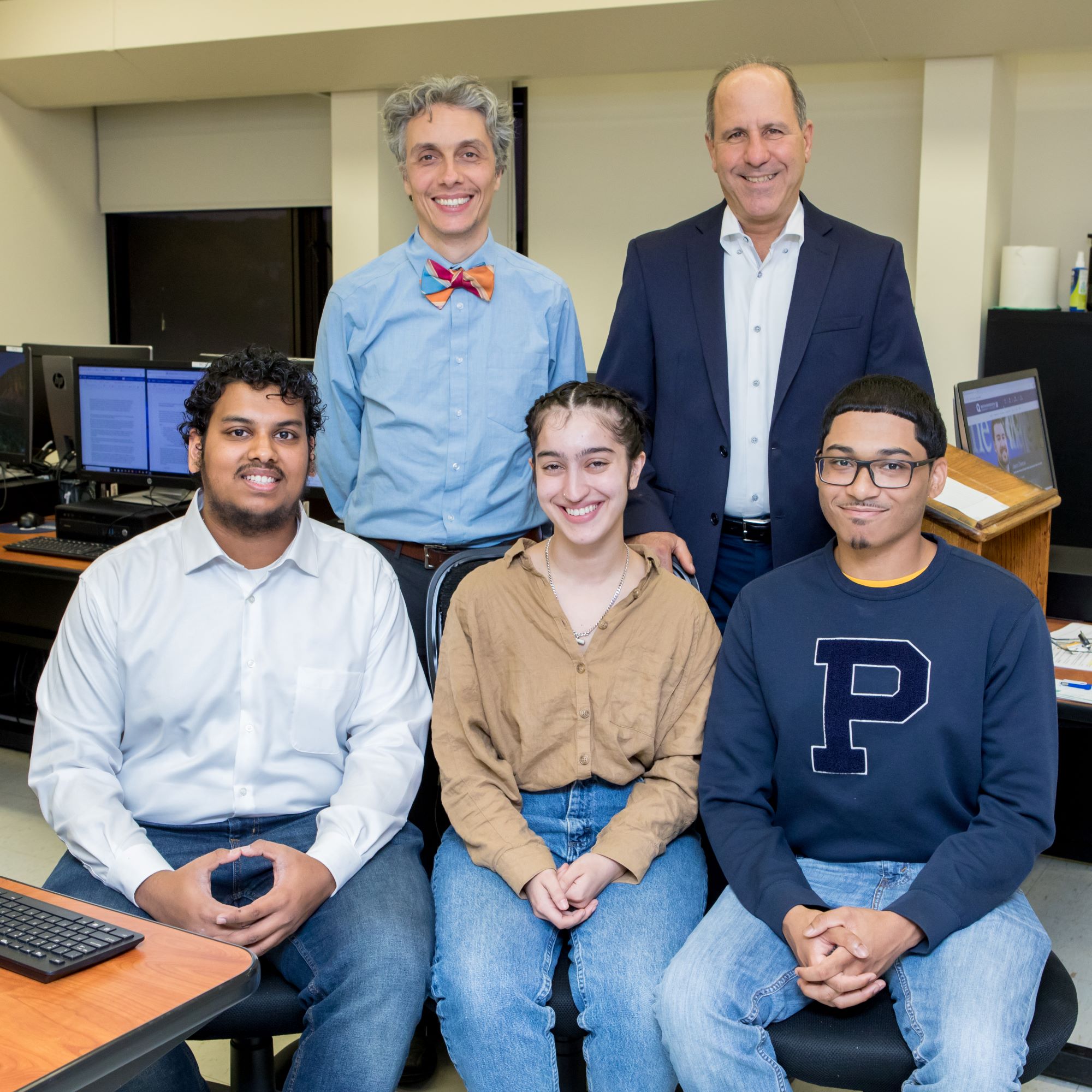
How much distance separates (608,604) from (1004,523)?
83 centimetres

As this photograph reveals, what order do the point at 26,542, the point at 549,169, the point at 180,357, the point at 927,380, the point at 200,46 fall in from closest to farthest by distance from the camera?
the point at 927,380 → the point at 26,542 → the point at 200,46 → the point at 549,169 → the point at 180,357

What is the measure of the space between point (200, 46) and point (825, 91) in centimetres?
300

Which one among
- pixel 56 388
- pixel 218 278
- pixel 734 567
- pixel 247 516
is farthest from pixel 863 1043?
pixel 218 278

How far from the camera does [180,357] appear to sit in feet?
23.6

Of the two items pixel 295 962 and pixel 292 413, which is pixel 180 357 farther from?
pixel 295 962

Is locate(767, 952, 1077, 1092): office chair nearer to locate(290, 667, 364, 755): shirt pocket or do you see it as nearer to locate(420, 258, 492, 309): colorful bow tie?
locate(290, 667, 364, 755): shirt pocket

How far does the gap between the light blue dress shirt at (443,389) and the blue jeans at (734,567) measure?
41cm

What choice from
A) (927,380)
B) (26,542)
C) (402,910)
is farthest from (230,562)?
(26,542)

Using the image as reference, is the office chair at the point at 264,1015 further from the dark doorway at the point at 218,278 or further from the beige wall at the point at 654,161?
the dark doorway at the point at 218,278

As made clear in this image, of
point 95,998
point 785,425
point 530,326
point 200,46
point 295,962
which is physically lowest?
point 295,962

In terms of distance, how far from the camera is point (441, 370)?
2.35 meters

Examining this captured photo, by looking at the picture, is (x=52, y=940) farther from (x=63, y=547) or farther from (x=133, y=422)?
(x=133, y=422)

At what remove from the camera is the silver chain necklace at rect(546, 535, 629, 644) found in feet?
6.32

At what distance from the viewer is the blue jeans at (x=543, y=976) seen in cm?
160
